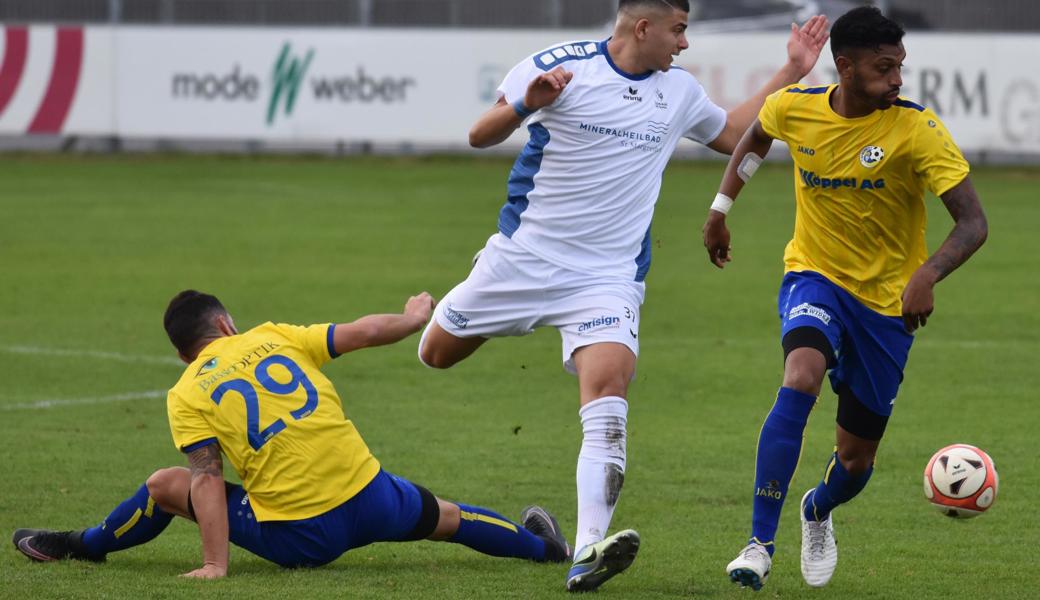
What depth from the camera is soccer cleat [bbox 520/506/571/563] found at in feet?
22.2

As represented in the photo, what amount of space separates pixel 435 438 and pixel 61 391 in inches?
109

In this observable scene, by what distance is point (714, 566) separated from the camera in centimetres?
664

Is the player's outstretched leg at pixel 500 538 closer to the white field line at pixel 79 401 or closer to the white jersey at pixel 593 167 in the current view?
the white jersey at pixel 593 167

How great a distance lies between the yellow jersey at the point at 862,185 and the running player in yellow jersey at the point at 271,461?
5.17 ft

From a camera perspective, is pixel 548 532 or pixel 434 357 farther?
pixel 434 357

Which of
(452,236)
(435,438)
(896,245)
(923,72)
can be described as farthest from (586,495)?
(923,72)

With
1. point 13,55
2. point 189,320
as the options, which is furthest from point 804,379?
point 13,55

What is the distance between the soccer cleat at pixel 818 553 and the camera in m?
6.38

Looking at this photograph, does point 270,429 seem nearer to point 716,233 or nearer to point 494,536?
point 494,536

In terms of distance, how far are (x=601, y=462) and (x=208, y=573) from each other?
5.00ft

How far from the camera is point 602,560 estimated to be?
19.5 feet

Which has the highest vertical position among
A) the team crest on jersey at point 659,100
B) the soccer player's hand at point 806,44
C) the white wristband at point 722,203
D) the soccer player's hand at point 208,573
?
the soccer player's hand at point 806,44

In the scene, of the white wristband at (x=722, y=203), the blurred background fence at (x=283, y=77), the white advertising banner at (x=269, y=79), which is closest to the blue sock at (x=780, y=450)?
the white wristband at (x=722, y=203)

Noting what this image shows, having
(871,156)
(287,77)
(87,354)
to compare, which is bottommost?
(87,354)
